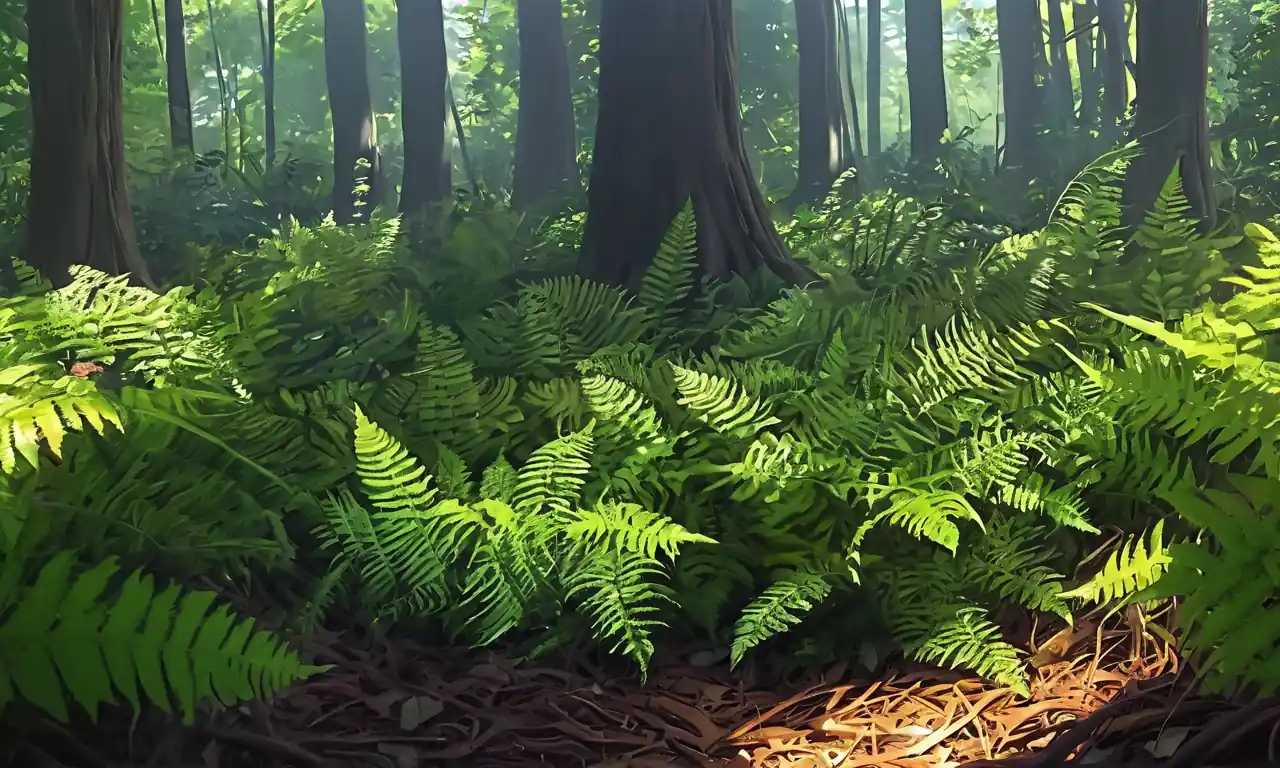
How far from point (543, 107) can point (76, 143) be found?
23.7 feet

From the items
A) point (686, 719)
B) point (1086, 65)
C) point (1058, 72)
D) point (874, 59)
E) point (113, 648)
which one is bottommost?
point (686, 719)

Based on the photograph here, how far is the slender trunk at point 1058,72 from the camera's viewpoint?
53.1 feet

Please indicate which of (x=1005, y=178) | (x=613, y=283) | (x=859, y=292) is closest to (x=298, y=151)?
(x=1005, y=178)

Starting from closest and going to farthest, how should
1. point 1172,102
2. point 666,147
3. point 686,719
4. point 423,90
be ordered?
point 686,719 < point 666,147 < point 1172,102 < point 423,90

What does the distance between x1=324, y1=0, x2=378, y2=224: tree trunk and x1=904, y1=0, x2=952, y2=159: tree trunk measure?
24.5 ft

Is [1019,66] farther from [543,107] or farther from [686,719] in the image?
[686,719]

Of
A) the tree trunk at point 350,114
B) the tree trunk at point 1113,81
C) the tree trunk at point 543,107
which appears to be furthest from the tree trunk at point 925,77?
the tree trunk at point 350,114

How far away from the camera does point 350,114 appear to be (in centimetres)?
1202

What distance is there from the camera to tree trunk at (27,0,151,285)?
197 inches

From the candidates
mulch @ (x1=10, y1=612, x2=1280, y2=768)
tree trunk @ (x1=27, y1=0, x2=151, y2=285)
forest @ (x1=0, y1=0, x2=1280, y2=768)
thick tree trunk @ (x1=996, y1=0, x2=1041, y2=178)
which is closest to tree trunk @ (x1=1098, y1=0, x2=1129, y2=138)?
thick tree trunk @ (x1=996, y1=0, x2=1041, y2=178)

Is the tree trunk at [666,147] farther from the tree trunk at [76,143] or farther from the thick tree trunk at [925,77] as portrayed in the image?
the thick tree trunk at [925,77]

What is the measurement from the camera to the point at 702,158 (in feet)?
16.2

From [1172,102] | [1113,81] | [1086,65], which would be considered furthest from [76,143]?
[1086,65]

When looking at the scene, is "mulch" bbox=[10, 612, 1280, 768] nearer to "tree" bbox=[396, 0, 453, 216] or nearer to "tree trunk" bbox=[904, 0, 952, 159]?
"tree" bbox=[396, 0, 453, 216]
